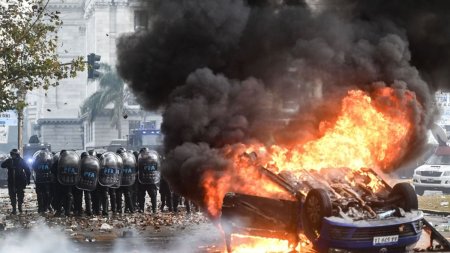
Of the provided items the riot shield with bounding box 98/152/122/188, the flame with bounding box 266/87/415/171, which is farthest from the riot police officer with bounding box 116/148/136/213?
the flame with bounding box 266/87/415/171

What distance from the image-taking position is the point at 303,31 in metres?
16.6

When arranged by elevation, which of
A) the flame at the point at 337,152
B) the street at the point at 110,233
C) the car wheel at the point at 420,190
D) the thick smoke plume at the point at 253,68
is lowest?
the car wheel at the point at 420,190

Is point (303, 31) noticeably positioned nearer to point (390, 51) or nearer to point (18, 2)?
point (390, 51)

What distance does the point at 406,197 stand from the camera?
13453 mm

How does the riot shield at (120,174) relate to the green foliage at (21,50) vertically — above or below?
below

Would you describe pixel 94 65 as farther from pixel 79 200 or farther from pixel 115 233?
pixel 115 233

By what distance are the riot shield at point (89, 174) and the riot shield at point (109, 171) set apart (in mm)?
167

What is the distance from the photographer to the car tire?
13.4 metres

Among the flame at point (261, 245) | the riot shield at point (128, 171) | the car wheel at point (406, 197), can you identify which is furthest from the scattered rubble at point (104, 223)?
the car wheel at point (406, 197)

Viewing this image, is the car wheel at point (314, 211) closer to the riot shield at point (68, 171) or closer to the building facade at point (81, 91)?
the riot shield at point (68, 171)

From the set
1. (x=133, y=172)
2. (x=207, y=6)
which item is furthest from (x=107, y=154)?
(x=207, y=6)

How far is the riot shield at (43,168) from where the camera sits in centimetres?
2456

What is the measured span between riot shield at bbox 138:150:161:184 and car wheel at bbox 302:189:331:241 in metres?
11.9

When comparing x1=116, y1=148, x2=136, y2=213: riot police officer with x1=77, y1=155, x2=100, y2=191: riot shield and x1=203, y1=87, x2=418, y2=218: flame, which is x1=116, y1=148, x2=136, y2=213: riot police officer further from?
x1=203, y1=87, x2=418, y2=218: flame
